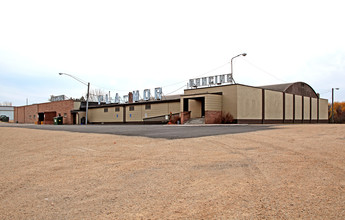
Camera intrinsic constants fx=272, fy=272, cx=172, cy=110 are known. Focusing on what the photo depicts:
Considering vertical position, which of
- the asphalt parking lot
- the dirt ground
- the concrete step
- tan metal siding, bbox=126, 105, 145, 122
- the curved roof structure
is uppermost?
the curved roof structure

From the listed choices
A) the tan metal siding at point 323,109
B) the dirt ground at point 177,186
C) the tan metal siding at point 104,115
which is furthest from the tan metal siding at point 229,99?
the tan metal siding at point 323,109

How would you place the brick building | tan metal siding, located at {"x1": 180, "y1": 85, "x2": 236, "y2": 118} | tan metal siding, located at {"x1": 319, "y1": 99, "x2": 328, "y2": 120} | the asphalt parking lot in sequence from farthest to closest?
the brick building, tan metal siding, located at {"x1": 319, "y1": 99, "x2": 328, "y2": 120}, tan metal siding, located at {"x1": 180, "y1": 85, "x2": 236, "y2": 118}, the asphalt parking lot

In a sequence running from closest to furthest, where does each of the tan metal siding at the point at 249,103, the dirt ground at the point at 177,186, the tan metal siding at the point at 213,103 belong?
the dirt ground at the point at 177,186
the tan metal siding at the point at 213,103
the tan metal siding at the point at 249,103

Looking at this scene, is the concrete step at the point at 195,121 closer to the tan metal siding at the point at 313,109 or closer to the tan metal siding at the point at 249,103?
the tan metal siding at the point at 249,103

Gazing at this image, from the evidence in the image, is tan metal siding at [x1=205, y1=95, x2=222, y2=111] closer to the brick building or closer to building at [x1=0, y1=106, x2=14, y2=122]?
the brick building

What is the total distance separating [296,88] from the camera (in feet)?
148

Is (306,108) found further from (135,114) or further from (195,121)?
(135,114)

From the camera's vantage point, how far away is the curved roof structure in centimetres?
4312

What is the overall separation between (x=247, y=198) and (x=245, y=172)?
1.62m

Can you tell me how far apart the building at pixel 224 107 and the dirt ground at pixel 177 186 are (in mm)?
25892

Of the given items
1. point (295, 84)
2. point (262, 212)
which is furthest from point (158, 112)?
point (262, 212)

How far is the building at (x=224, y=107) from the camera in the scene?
1335 inches

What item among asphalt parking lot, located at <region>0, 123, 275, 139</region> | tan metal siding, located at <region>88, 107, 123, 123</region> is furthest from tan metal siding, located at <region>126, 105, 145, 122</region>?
asphalt parking lot, located at <region>0, 123, 275, 139</region>

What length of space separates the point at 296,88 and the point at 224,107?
698 inches
